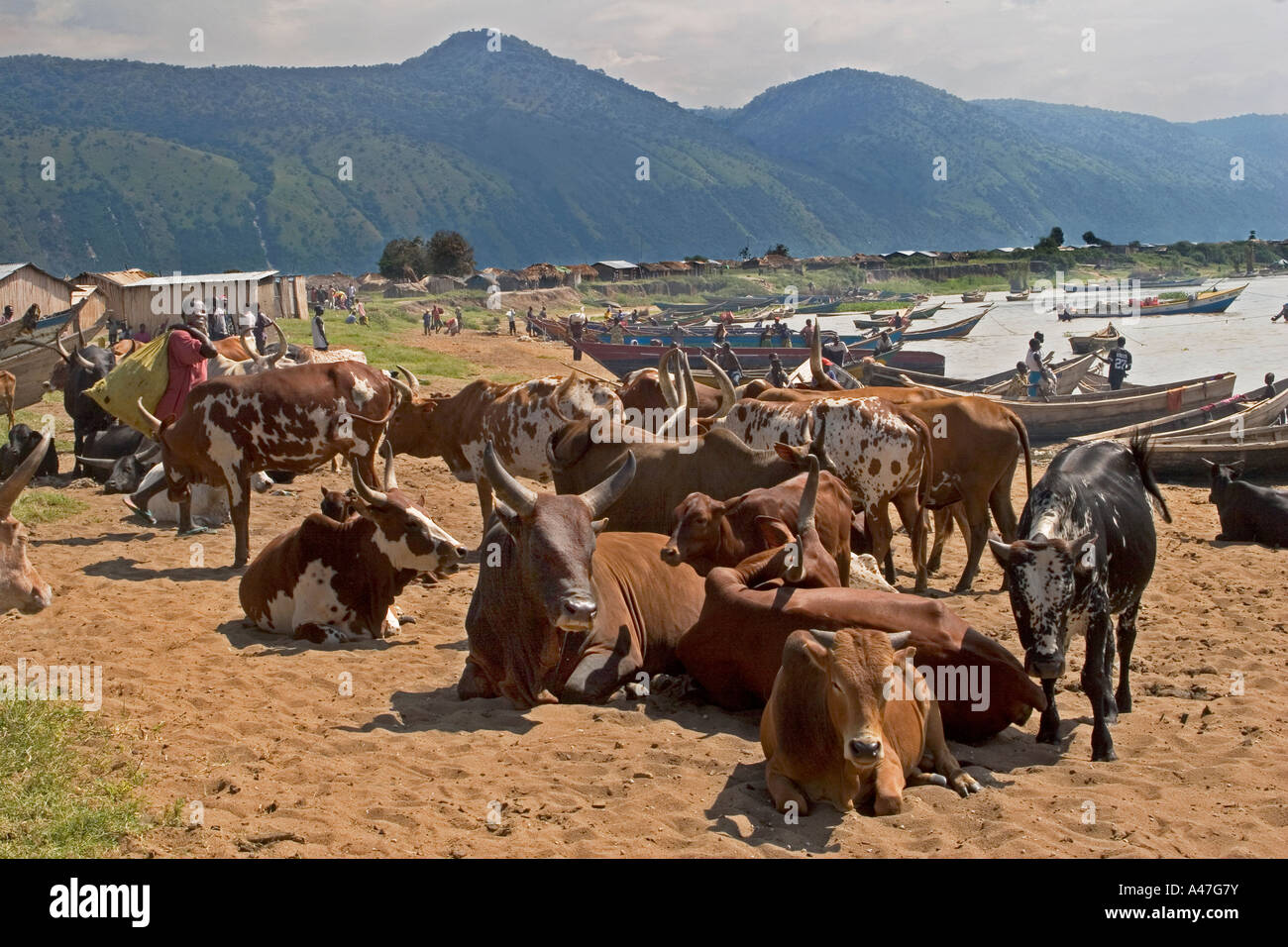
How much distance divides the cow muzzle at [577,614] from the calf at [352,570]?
2.56m

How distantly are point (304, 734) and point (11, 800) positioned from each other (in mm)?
1681

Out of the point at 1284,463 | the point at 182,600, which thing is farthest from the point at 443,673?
the point at 1284,463

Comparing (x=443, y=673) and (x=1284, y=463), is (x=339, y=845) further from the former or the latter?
(x=1284, y=463)

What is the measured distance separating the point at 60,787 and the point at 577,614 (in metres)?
2.74

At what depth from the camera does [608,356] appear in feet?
134

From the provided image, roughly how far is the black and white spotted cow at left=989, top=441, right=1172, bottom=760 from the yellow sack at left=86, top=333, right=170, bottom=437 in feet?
34.9

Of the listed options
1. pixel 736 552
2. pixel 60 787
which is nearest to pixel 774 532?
pixel 736 552

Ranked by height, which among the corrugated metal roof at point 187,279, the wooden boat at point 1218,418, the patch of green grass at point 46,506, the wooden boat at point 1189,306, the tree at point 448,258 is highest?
the tree at point 448,258

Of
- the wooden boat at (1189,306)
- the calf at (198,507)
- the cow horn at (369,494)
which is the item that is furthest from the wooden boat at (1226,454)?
the wooden boat at (1189,306)

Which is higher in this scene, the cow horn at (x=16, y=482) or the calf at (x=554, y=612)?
the cow horn at (x=16, y=482)

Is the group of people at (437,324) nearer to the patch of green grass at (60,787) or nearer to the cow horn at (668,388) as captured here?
the cow horn at (668,388)

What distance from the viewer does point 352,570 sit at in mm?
9836

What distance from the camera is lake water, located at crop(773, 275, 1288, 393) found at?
176 feet

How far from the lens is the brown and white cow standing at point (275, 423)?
12.7m
